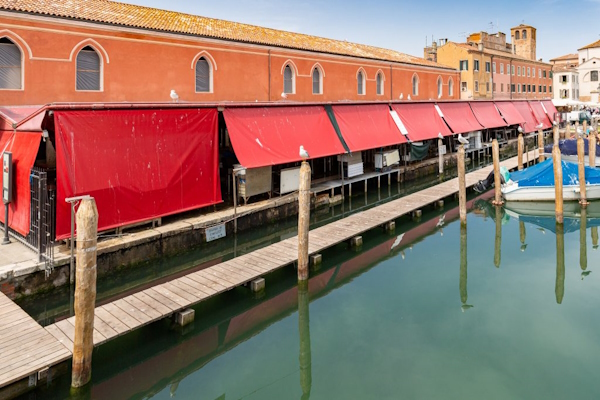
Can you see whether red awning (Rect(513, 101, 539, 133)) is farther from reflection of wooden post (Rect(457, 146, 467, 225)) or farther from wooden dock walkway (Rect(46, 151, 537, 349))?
wooden dock walkway (Rect(46, 151, 537, 349))

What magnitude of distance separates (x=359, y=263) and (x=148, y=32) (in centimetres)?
1149

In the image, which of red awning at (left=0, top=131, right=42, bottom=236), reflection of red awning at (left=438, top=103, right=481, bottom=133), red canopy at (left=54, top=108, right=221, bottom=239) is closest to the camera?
red awning at (left=0, top=131, right=42, bottom=236)

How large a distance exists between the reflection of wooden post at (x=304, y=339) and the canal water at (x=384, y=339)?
0.08 feet

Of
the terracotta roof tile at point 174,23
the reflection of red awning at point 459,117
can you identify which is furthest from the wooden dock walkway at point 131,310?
the reflection of red awning at point 459,117

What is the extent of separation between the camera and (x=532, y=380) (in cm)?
577

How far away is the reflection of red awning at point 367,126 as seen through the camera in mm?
15797

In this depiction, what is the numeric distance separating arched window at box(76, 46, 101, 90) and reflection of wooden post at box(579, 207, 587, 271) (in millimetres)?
15268

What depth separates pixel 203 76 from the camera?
1747 centimetres

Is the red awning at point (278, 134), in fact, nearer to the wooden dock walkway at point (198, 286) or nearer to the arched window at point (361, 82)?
the wooden dock walkway at point (198, 286)

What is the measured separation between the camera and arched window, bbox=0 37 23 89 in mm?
12516

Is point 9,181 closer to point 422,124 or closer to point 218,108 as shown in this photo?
point 218,108

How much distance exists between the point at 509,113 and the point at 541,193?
1456 cm

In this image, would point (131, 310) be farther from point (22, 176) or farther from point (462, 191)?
point (462, 191)

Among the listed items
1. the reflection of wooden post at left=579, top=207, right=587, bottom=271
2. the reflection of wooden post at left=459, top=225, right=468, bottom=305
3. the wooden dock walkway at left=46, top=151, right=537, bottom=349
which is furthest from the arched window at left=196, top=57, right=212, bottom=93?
the reflection of wooden post at left=579, top=207, right=587, bottom=271
